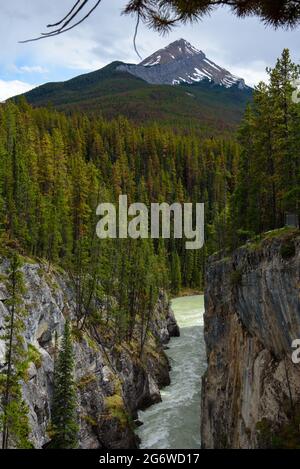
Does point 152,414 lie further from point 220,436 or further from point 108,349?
point 220,436

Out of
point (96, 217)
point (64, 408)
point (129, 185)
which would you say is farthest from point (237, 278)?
point (129, 185)

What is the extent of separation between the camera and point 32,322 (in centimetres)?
3048

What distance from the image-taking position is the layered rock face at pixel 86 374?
27.9 meters

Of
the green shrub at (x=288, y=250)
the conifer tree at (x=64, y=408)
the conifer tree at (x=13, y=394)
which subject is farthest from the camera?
the conifer tree at (x=64, y=408)

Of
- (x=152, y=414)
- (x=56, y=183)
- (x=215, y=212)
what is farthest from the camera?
(x=215, y=212)

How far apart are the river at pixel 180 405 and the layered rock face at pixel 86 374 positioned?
4.21 ft

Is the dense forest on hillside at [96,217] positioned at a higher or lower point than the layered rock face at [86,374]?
higher

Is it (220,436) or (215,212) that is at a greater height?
(215,212)

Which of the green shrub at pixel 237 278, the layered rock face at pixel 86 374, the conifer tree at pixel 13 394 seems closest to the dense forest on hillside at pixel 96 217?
the conifer tree at pixel 13 394

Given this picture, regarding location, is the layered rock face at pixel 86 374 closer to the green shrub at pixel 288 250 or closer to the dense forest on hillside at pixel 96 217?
the dense forest on hillside at pixel 96 217

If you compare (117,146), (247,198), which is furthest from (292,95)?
(117,146)

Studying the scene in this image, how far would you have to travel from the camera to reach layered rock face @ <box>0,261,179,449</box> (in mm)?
27875

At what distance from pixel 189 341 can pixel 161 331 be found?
4353 millimetres

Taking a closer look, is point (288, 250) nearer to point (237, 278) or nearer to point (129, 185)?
point (237, 278)
